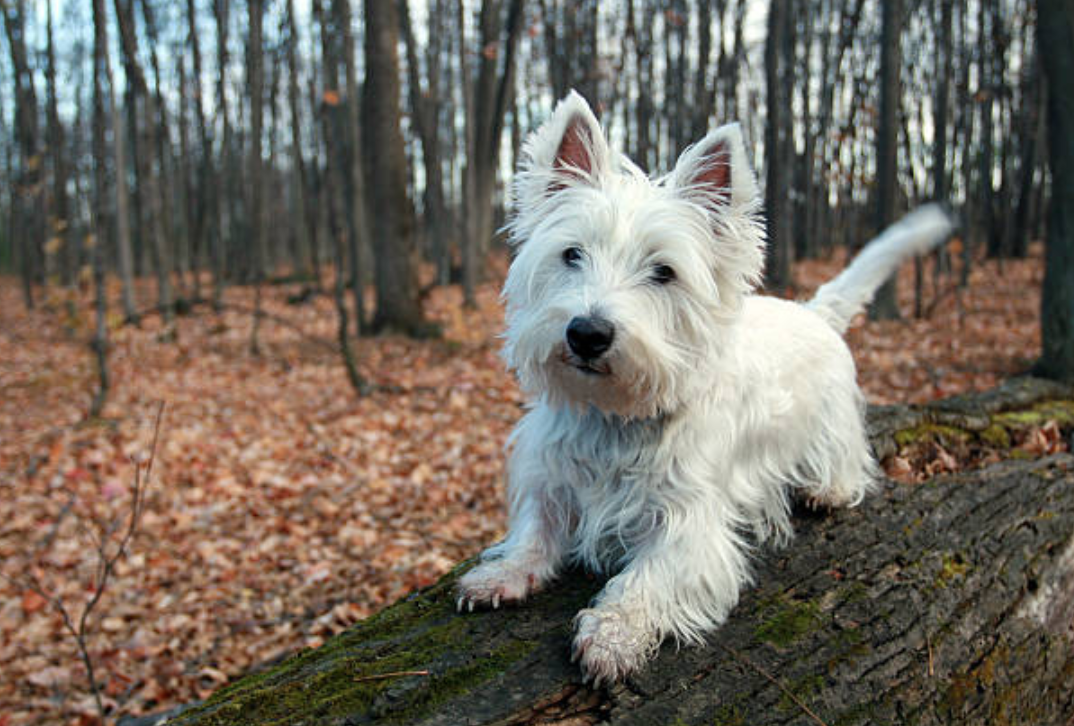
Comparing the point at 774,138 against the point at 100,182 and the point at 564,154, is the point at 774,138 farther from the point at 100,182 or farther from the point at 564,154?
the point at 564,154

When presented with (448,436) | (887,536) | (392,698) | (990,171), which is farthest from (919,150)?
(392,698)

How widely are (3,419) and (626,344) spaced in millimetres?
9116

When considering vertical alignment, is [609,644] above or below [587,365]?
below

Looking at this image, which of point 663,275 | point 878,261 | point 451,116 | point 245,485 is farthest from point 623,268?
point 451,116

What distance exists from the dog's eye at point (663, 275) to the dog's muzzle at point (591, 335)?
0.34 meters

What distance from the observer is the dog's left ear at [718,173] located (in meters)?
→ 2.60

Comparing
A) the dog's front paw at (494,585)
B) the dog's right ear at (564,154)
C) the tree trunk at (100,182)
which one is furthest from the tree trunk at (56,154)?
the dog's front paw at (494,585)

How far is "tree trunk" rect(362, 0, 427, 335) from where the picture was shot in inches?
439

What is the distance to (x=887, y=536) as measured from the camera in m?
2.94

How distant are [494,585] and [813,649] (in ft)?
3.32

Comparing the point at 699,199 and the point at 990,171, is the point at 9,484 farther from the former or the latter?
the point at 990,171

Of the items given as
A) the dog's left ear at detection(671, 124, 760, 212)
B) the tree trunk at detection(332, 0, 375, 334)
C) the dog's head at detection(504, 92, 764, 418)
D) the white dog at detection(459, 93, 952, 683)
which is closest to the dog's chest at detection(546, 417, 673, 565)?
the white dog at detection(459, 93, 952, 683)

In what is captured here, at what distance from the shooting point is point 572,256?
2549 millimetres

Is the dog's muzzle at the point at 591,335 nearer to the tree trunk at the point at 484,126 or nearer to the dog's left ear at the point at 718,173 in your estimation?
the dog's left ear at the point at 718,173
